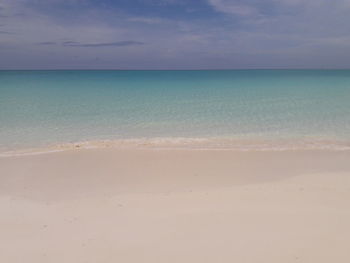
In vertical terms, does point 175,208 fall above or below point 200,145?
below

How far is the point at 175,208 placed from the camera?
4.20 metres

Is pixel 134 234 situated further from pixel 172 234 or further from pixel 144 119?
pixel 144 119

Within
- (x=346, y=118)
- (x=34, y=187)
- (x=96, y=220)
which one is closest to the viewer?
(x=96, y=220)

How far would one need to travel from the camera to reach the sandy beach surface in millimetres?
3219

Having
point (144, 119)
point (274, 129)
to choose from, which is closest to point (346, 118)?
point (274, 129)

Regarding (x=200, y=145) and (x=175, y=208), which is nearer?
(x=175, y=208)

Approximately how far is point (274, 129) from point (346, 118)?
3.45m

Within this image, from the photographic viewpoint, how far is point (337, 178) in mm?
5281

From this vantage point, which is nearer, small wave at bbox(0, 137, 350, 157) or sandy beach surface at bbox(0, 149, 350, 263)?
sandy beach surface at bbox(0, 149, 350, 263)

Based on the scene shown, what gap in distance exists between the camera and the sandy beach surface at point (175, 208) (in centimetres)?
322

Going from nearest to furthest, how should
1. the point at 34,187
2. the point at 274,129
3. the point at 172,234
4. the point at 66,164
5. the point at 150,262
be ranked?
the point at 150,262 → the point at 172,234 → the point at 34,187 → the point at 66,164 → the point at 274,129

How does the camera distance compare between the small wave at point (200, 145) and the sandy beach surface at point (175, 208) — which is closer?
the sandy beach surface at point (175, 208)

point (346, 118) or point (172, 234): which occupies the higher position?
point (346, 118)

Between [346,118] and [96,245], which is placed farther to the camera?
[346,118]
